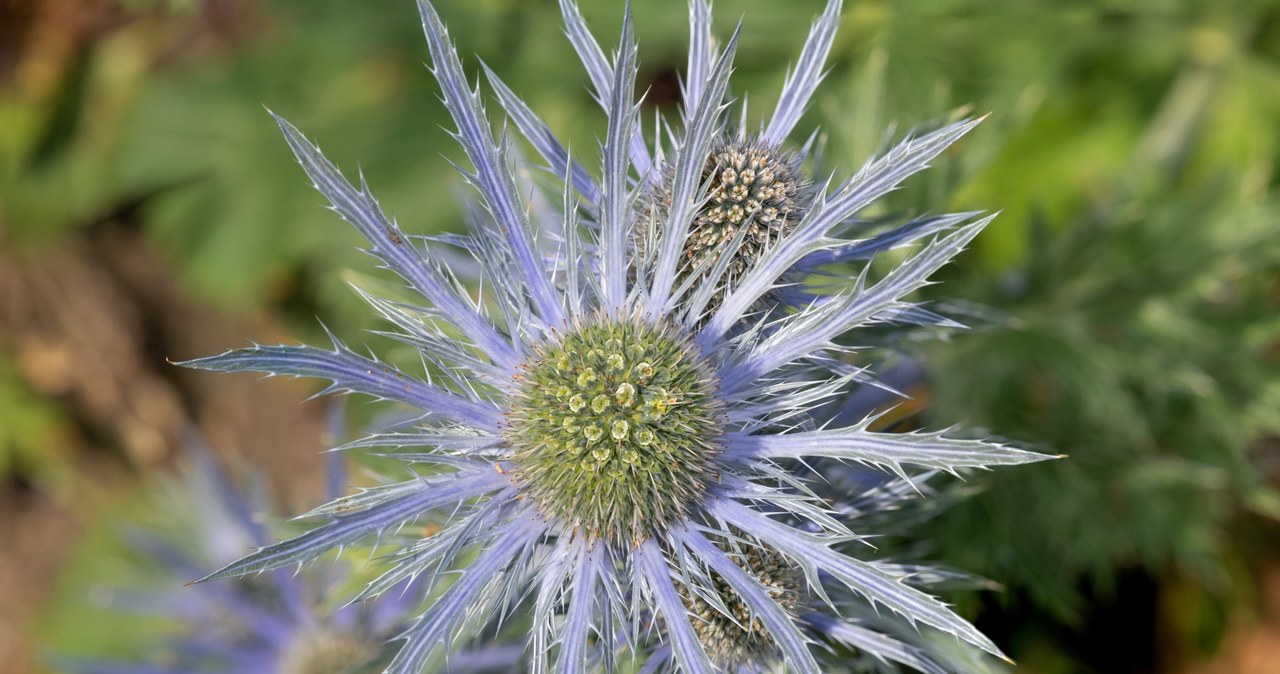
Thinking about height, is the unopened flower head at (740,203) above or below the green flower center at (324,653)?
above

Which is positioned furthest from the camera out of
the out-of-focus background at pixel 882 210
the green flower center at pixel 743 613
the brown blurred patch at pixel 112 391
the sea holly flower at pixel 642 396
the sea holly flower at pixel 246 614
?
the brown blurred patch at pixel 112 391

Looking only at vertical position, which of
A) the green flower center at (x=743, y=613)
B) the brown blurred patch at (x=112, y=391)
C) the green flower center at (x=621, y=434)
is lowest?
the brown blurred patch at (x=112, y=391)

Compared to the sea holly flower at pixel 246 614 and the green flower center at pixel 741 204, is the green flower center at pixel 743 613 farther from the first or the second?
the sea holly flower at pixel 246 614

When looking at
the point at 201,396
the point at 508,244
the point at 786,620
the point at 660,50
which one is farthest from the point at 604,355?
the point at 201,396

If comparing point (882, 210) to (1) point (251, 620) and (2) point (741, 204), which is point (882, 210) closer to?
(2) point (741, 204)

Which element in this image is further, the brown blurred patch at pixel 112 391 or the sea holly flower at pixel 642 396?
the brown blurred patch at pixel 112 391

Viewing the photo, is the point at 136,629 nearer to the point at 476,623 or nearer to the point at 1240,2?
the point at 476,623

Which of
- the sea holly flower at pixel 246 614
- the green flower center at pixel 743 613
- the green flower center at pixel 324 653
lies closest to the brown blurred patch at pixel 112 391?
the sea holly flower at pixel 246 614

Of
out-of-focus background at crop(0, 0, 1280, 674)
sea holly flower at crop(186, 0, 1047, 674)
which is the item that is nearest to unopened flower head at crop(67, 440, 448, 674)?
out-of-focus background at crop(0, 0, 1280, 674)
